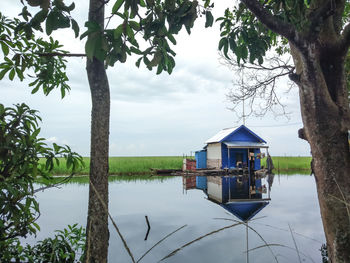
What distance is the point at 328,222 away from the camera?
2.29 metres

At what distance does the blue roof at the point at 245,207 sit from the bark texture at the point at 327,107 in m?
5.23

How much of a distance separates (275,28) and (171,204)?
25.2 feet

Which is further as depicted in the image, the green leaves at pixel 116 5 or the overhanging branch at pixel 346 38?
the overhanging branch at pixel 346 38

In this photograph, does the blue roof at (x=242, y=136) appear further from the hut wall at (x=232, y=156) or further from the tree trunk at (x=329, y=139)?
the tree trunk at (x=329, y=139)

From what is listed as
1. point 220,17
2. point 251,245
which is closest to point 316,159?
point 220,17

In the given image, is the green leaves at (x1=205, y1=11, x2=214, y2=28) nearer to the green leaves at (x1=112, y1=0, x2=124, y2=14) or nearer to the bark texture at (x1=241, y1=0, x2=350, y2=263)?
the bark texture at (x1=241, y1=0, x2=350, y2=263)

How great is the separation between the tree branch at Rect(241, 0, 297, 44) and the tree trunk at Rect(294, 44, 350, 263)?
0.80ft

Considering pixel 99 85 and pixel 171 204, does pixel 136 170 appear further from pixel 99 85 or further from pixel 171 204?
pixel 99 85

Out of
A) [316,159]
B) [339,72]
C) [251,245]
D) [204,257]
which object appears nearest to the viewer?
[316,159]

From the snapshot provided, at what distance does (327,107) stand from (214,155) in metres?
19.5

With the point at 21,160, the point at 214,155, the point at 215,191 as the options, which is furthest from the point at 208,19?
the point at 214,155

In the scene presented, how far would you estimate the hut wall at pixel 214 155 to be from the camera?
68.0ft

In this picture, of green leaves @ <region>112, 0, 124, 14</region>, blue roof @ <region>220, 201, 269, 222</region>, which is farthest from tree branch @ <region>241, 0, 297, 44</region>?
blue roof @ <region>220, 201, 269, 222</region>

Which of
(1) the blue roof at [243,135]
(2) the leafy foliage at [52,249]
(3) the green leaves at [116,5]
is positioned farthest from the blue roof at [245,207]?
(1) the blue roof at [243,135]
